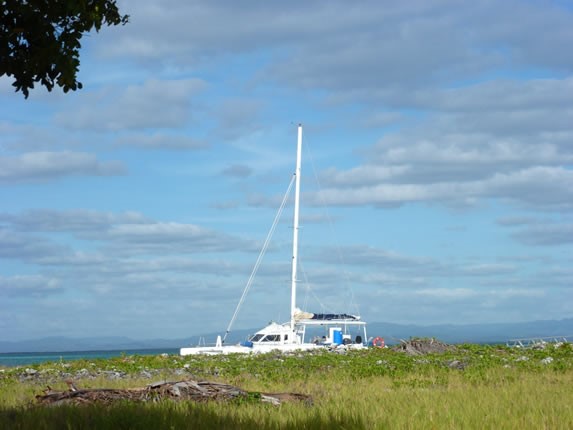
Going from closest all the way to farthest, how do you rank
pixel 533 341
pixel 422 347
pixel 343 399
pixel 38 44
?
pixel 38 44
pixel 343 399
pixel 422 347
pixel 533 341

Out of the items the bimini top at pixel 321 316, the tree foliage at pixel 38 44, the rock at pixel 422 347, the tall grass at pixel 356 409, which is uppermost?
the tree foliage at pixel 38 44

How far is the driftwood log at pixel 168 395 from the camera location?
14211 mm

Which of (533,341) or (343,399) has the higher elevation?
(533,341)

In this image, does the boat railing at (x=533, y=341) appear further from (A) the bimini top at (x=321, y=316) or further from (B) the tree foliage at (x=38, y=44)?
(B) the tree foliage at (x=38, y=44)

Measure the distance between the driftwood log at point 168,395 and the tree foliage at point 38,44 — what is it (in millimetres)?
5520

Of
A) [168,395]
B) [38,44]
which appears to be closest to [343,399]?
[168,395]

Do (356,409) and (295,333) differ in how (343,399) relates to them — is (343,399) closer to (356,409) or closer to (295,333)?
(356,409)

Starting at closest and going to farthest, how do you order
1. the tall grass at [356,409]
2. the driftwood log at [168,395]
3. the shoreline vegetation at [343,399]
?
the tall grass at [356,409] < the shoreline vegetation at [343,399] < the driftwood log at [168,395]

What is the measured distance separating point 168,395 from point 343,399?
316 cm

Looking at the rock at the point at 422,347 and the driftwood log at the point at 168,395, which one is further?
the rock at the point at 422,347

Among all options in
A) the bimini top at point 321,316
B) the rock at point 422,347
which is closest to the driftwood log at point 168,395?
the rock at point 422,347

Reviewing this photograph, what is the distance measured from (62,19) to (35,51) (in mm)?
799

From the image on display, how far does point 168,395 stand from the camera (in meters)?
14.8

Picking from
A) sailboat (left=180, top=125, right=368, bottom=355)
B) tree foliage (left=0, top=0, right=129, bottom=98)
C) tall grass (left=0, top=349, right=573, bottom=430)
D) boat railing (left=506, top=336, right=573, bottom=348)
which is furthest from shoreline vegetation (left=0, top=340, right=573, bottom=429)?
sailboat (left=180, top=125, right=368, bottom=355)
